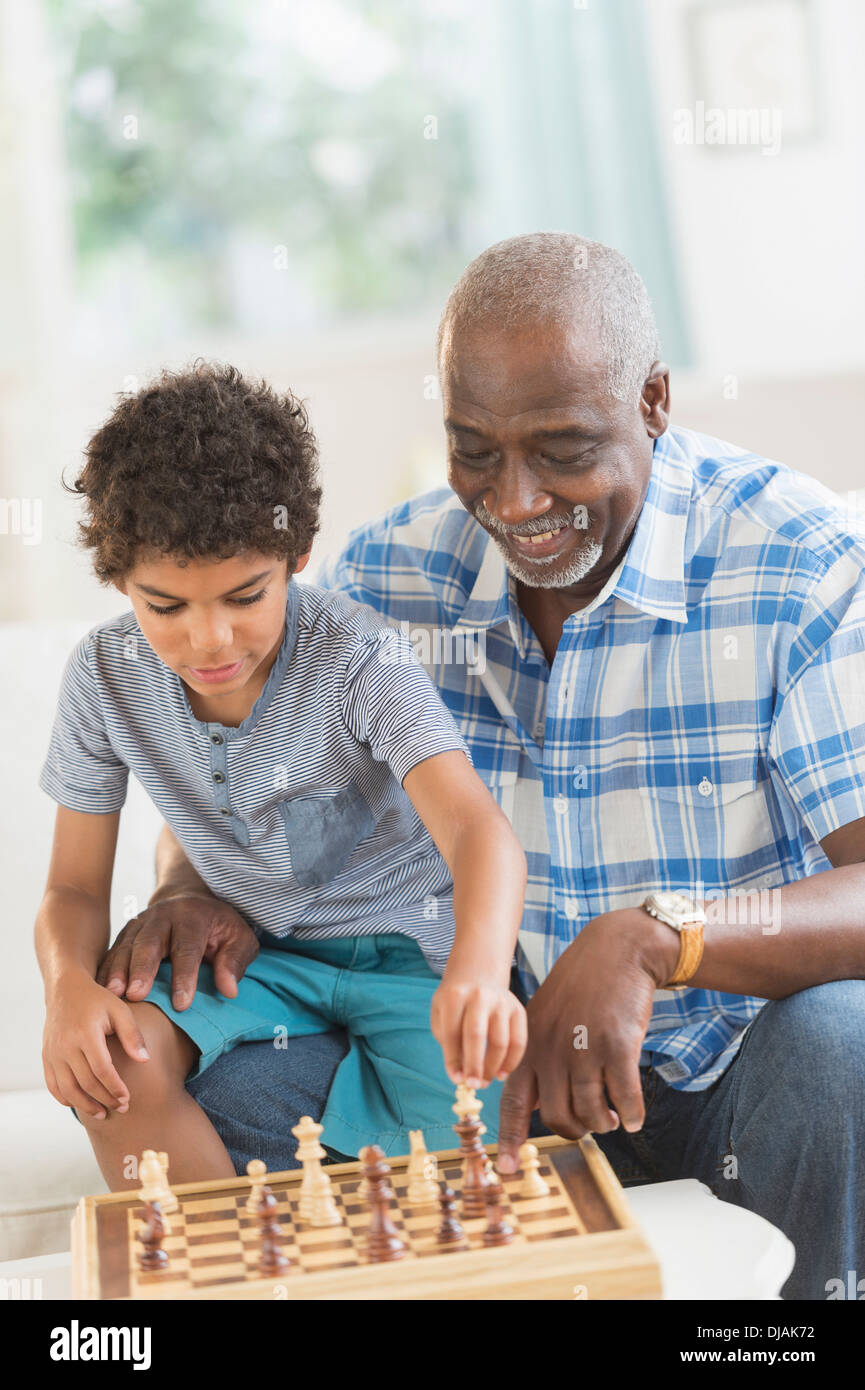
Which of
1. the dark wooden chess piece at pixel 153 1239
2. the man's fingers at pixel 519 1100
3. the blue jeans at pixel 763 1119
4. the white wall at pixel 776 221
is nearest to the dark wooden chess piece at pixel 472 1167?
the man's fingers at pixel 519 1100

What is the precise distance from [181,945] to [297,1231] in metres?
0.47

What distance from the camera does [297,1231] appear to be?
1.14 m

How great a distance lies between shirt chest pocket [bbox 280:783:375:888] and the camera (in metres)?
1.58

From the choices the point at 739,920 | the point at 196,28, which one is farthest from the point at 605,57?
the point at 739,920

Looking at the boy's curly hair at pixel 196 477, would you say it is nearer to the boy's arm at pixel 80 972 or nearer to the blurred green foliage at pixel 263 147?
the boy's arm at pixel 80 972

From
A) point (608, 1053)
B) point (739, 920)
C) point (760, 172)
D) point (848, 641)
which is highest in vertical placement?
point (760, 172)

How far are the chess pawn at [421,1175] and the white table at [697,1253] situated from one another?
19cm

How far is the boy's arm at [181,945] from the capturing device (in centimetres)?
149

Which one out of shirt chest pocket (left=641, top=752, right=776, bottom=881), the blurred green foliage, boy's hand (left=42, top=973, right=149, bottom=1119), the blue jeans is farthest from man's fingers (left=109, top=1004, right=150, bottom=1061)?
the blurred green foliage

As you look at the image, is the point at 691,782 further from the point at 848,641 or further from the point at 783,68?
the point at 783,68

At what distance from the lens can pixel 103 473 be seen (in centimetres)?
145

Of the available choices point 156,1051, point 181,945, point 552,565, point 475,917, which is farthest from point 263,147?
point 475,917

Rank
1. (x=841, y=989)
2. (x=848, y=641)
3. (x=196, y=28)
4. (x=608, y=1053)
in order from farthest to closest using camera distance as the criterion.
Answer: (x=196, y=28) < (x=848, y=641) < (x=841, y=989) < (x=608, y=1053)
